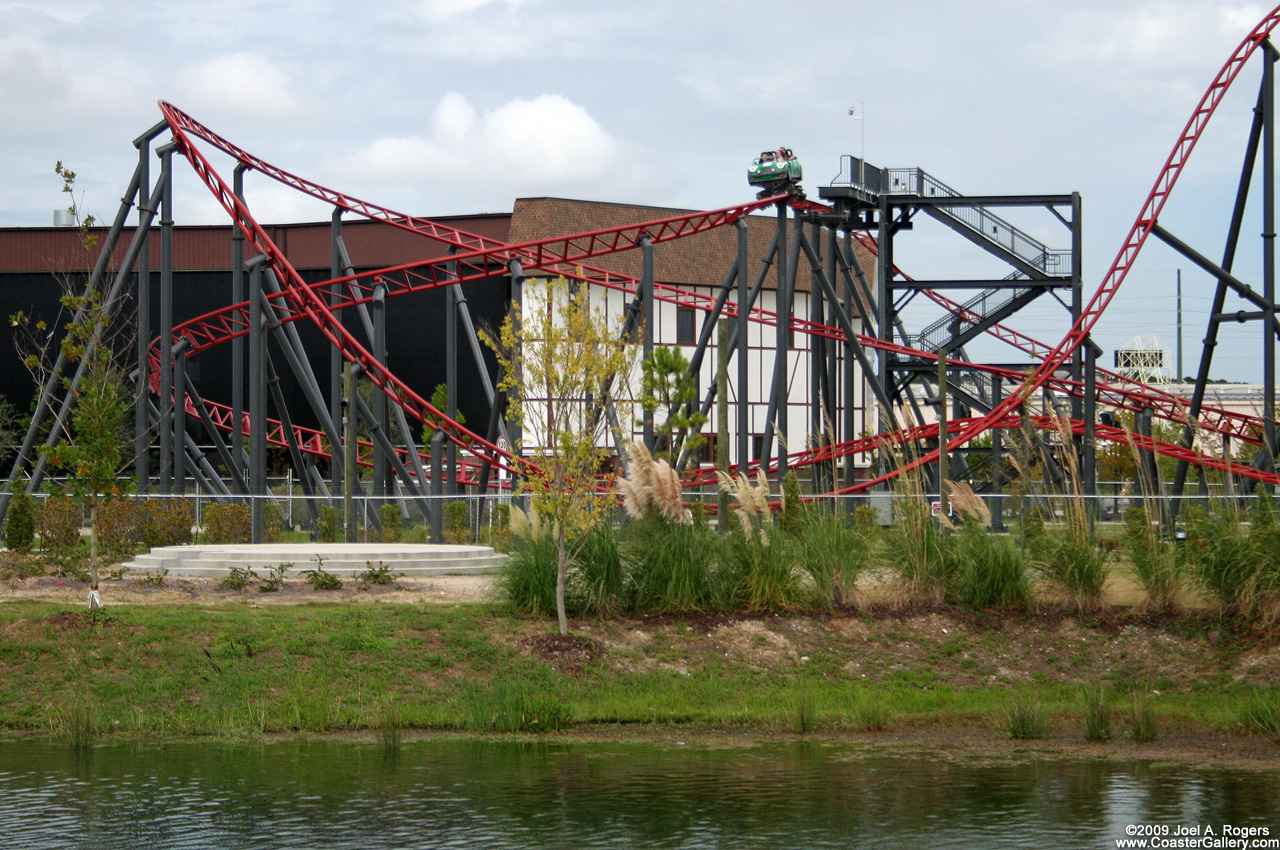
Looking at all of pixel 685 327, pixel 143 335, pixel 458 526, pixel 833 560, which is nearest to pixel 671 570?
pixel 833 560

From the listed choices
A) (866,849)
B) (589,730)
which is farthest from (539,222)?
(866,849)

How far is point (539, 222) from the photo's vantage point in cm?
5438

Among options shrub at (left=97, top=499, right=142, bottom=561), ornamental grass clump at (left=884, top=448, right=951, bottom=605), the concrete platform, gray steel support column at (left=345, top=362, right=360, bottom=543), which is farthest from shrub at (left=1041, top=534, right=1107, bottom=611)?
shrub at (left=97, top=499, right=142, bottom=561)

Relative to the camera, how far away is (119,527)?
23.6 metres

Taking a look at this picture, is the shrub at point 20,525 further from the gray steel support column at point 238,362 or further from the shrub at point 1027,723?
the shrub at point 1027,723

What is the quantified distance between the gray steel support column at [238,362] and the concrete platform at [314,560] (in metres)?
10.4

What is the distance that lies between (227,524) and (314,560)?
7.13 meters

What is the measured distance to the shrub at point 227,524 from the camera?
26.2 m

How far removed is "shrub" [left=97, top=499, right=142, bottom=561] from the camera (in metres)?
→ 22.6

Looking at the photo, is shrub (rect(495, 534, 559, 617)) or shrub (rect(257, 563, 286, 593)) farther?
shrub (rect(257, 563, 286, 593))

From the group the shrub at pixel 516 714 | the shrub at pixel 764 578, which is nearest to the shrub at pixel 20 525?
the shrub at pixel 516 714

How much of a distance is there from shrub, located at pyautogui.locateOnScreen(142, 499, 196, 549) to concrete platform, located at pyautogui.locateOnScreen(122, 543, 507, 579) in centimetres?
326

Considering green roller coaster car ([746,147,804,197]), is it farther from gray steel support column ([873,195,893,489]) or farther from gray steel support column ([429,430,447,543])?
gray steel support column ([429,430,447,543])

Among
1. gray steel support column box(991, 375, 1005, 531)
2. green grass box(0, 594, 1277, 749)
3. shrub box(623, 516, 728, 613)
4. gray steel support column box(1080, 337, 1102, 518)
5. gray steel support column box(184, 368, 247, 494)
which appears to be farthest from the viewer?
gray steel support column box(184, 368, 247, 494)
